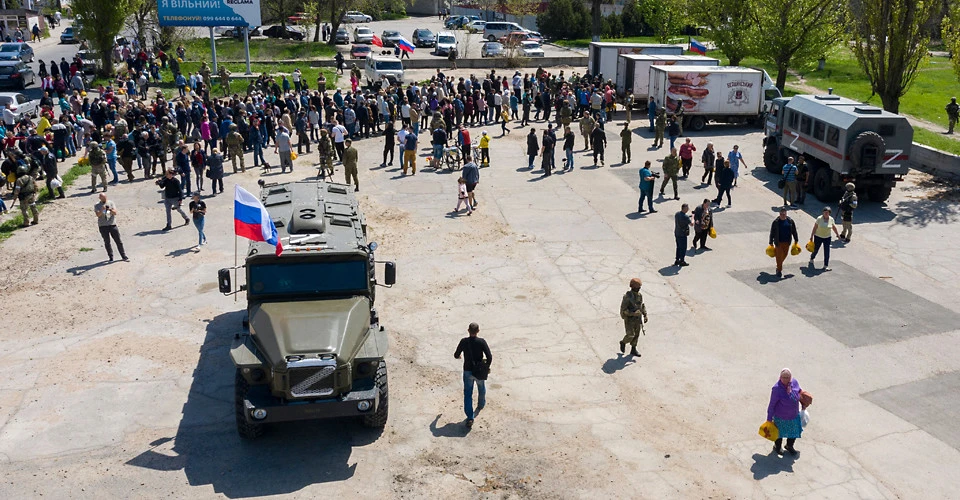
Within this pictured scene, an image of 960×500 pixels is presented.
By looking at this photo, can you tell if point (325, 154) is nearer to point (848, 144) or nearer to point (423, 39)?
point (848, 144)

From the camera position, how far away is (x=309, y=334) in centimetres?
1098

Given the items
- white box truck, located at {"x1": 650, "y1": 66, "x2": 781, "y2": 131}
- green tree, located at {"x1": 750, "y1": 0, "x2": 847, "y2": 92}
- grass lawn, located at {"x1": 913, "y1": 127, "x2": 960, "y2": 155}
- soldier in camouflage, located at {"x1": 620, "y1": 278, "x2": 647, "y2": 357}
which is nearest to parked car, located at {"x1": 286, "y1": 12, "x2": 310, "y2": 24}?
green tree, located at {"x1": 750, "y1": 0, "x2": 847, "y2": 92}

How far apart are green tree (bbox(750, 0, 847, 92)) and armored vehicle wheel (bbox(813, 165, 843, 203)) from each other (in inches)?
631

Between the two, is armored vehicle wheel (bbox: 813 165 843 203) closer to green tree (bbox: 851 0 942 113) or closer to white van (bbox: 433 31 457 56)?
green tree (bbox: 851 0 942 113)

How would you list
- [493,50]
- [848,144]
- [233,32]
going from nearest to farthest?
[848,144] → [493,50] → [233,32]

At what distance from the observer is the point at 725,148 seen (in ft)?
100

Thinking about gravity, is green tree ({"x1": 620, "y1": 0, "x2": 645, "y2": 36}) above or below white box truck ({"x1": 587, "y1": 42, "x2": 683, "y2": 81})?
above

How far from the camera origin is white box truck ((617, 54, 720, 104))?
36.5 meters

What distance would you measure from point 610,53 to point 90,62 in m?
28.1

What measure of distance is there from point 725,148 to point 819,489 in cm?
2171

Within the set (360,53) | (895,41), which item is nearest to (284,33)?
(360,53)

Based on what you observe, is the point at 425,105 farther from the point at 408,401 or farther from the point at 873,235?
the point at 408,401

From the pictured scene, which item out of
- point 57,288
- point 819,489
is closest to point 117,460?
point 57,288

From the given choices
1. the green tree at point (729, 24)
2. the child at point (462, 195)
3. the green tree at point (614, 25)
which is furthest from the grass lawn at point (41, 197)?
the green tree at point (614, 25)
